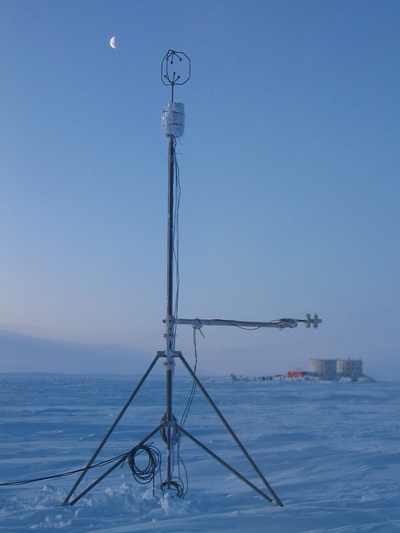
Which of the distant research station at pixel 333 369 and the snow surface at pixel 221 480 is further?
the distant research station at pixel 333 369

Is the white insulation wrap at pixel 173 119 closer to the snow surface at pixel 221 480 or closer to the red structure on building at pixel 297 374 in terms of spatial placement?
the snow surface at pixel 221 480

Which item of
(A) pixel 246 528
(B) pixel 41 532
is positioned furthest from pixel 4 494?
(A) pixel 246 528

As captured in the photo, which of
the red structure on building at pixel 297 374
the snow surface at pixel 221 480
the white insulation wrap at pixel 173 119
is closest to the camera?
the snow surface at pixel 221 480

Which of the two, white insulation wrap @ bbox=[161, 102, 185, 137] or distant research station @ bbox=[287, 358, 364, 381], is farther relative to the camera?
distant research station @ bbox=[287, 358, 364, 381]

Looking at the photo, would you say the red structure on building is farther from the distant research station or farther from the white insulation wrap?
the white insulation wrap

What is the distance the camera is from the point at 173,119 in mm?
6637

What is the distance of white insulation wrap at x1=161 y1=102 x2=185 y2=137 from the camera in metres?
6.64

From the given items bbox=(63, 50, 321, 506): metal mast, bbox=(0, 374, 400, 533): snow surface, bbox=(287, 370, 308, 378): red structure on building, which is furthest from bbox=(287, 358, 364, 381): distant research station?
bbox=(63, 50, 321, 506): metal mast

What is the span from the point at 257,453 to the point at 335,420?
8.18m

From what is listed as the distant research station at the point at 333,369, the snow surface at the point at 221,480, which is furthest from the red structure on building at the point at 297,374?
the snow surface at the point at 221,480

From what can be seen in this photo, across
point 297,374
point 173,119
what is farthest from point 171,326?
point 297,374

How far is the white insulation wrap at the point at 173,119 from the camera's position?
262 inches

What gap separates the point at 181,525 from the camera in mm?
5199

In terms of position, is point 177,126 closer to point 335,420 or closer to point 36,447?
point 36,447
